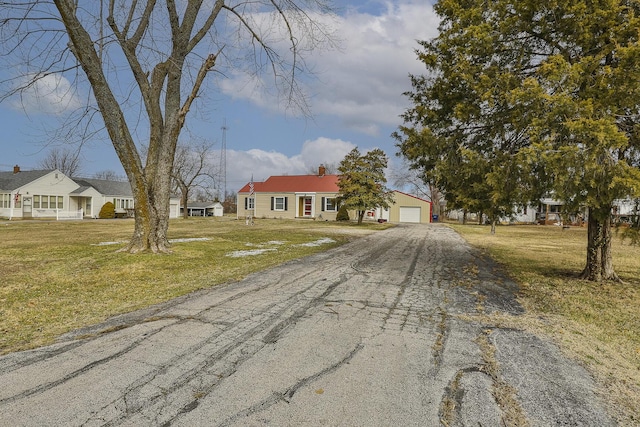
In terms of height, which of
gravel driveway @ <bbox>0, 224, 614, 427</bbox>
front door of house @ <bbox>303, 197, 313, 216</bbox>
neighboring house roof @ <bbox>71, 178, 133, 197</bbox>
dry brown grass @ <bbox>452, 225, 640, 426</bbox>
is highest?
neighboring house roof @ <bbox>71, 178, 133, 197</bbox>

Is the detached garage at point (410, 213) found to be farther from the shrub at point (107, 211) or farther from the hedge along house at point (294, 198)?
the shrub at point (107, 211)

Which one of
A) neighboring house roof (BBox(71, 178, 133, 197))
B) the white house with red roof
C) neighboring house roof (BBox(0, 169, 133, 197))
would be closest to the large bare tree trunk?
the white house with red roof

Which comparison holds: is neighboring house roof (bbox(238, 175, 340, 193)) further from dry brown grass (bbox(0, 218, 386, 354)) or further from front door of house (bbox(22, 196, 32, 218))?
dry brown grass (bbox(0, 218, 386, 354))

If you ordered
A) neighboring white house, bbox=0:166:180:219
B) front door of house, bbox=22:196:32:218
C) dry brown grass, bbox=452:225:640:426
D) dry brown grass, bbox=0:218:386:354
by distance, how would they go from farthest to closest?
front door of house, bbox=22:196:32:218 < neighboring white house, bbox=0:166:180:219 < dry brown grass, bbox=0:218:386:354 < dry brown grass, bbox=452:225:640:426

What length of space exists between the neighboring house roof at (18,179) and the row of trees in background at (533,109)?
3668 centimetres

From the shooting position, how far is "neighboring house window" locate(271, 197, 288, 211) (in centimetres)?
3681

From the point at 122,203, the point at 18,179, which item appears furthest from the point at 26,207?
the point at 122,203

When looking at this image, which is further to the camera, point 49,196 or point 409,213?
point 409,213

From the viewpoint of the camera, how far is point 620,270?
28.7ft

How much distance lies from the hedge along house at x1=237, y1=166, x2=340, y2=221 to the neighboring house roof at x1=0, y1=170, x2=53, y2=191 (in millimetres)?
18774

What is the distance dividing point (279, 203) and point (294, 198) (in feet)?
6.07

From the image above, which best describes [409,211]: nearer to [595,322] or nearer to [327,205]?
[327,205]

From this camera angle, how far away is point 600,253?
7328 millimetres

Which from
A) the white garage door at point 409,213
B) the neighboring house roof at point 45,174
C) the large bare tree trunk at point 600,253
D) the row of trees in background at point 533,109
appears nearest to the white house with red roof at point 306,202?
the white garage door at point 409,213
